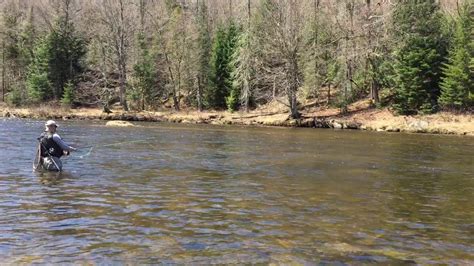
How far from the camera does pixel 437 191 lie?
14727 mm

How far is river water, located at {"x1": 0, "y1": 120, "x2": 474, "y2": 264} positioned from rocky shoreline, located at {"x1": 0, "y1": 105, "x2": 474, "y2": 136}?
68.1 ft

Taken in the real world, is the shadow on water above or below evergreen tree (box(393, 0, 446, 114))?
below

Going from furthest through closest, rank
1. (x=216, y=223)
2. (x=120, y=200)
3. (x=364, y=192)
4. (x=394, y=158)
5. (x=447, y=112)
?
(x=447, y=112) → (x=394, y=158) → (x=364, y=192) → (x=120, y=200) → (x=216, y=223)

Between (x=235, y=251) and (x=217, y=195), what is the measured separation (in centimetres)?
511

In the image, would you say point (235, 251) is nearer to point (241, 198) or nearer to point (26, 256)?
point (26, 256)

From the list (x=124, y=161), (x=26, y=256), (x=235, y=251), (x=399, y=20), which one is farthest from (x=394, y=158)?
(x=399, y=20)

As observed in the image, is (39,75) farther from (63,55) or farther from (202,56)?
(202,56)

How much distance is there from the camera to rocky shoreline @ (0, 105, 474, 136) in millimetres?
42594

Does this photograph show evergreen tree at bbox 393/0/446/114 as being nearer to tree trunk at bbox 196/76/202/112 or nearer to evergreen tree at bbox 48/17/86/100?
tree trunk at bbox 196/76/202/112

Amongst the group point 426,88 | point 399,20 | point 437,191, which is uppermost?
point 399,20

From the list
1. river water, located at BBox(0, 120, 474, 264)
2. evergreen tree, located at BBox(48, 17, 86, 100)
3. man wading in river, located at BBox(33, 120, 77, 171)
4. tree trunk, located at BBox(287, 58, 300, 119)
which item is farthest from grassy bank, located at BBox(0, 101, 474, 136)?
man wading in river, located at BBox(33, 120, 77, 171)

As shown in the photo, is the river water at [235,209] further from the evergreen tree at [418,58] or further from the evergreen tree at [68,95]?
the evergreen tree at [68,95]

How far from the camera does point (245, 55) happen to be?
5378 centimetres

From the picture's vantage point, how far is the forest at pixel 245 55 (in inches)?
1873
